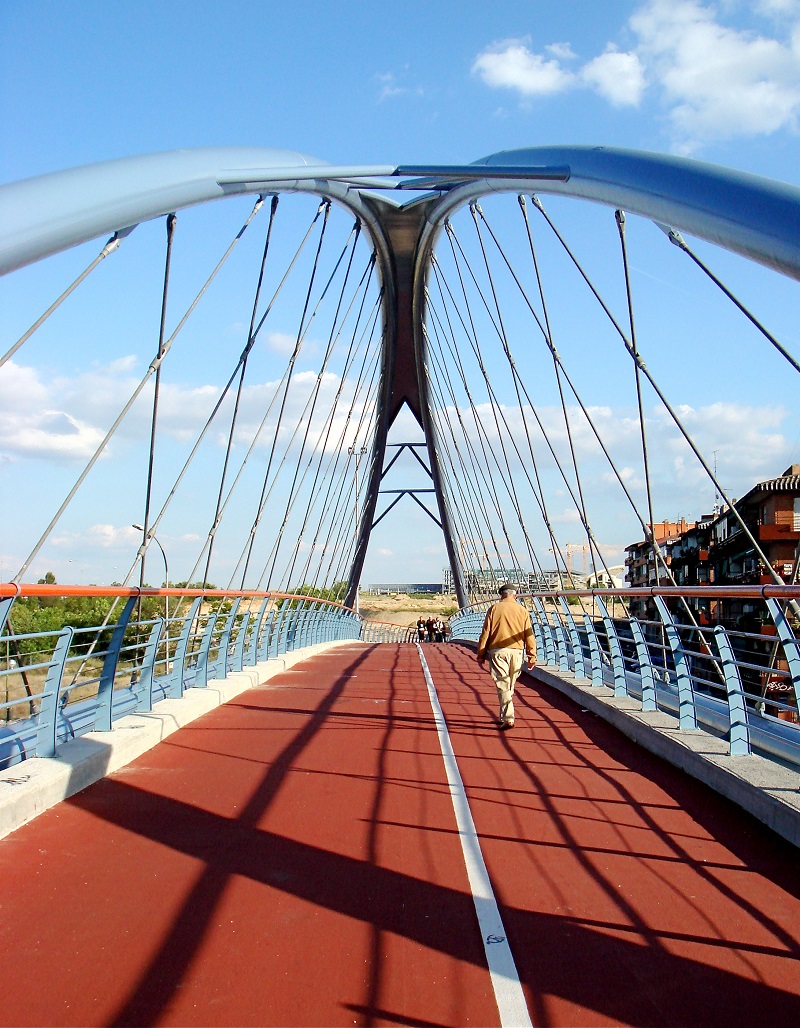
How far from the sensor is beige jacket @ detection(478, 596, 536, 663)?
8875 millimetres

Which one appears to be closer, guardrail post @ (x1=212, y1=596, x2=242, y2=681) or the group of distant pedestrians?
guardrail post @ (x1=212, y1=596, x2=242, y2=681)

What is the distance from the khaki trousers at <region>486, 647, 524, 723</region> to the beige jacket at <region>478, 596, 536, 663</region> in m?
0.05

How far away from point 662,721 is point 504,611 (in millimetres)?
1974

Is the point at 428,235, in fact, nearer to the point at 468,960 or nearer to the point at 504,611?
the point at 504,611

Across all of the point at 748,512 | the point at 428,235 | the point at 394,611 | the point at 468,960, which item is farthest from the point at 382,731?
the point at 394,611

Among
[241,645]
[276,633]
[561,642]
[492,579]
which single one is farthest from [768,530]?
[241,645]

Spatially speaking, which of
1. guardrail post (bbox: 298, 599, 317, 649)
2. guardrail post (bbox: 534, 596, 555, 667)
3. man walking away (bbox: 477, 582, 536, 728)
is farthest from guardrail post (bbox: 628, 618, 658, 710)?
guardrail post (bbox: 298, 599, 317, 649)

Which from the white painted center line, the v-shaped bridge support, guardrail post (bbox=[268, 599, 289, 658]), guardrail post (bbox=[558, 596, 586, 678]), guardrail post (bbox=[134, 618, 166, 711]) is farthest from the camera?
the v-shaped bridge support

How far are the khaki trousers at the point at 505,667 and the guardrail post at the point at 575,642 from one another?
280 cm

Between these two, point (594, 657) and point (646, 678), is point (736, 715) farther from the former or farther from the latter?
Answer: point (594, 657)

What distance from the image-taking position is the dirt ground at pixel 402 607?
335ft

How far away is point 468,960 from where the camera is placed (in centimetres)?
328

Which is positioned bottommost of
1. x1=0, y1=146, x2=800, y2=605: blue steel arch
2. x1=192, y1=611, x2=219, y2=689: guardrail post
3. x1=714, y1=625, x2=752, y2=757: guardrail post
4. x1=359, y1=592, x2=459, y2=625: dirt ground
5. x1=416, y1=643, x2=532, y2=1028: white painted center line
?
x1=416, y1=643, x2=532, y2=1028: white painted center line

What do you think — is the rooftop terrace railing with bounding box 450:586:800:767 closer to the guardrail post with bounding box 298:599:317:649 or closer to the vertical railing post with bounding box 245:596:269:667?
the vertical railing post with bounding box 245:596:269:667
